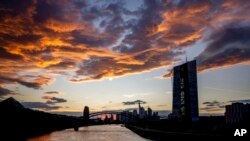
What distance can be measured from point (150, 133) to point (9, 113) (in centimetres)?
6161

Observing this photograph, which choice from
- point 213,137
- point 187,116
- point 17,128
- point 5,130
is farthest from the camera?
point 187,116

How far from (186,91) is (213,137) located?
12247 cm

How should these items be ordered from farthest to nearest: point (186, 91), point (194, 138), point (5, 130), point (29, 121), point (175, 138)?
1. point (186, 91)
2. point (29, 121)
3. point (5, 130)
4. point (175, 138)
5. point (194, 138)

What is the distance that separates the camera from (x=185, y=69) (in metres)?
192

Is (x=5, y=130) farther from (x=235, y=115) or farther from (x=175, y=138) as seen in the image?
(x=235, y=115)

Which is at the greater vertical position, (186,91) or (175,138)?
(186,91)

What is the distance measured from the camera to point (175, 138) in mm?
88312

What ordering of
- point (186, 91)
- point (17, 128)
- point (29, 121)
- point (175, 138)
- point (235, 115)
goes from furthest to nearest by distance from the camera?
point (186, 91) < point (29, 121) < point (17, 128) < point (235, 115) < point (175, 138)

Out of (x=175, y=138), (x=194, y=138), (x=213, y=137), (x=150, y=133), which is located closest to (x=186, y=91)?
(x=150, y=133)

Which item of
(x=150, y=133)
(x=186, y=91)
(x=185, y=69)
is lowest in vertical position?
(x=150, y=133)

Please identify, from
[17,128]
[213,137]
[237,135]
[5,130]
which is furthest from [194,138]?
[17,128]

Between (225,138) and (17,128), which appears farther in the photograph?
(17,128)

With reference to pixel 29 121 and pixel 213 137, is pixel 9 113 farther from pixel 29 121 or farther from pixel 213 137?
pixel 213 137

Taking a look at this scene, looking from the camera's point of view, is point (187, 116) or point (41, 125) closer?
point (41, 125)
